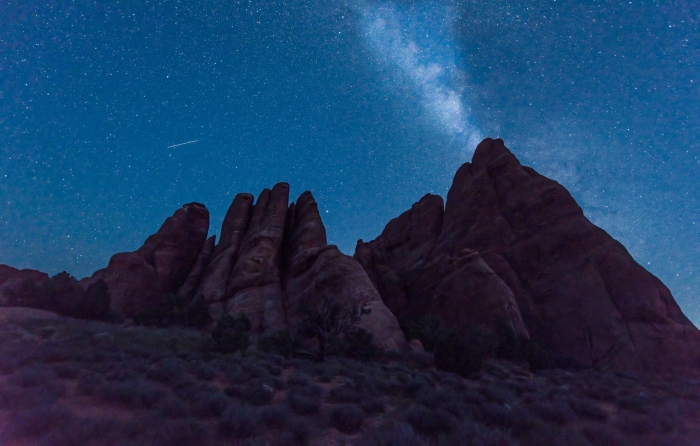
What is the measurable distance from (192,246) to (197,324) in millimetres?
20519

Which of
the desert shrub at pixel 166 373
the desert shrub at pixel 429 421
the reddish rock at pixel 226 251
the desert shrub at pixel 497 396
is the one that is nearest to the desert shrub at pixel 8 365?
the desert shrub at pixel 166 373

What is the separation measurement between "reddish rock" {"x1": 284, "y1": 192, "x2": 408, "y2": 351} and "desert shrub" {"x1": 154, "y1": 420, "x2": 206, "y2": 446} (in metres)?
17.2

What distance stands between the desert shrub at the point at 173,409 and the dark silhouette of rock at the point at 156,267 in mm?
27576

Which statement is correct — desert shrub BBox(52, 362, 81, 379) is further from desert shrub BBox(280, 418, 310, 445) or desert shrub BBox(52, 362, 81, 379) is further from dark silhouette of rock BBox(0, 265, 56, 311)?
dark silhouette of rock BBox(0, 265, 56, 311)

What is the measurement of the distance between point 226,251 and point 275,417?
3897 cm

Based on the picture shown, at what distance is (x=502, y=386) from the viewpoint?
13883 mm

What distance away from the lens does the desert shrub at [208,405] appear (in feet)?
25.0

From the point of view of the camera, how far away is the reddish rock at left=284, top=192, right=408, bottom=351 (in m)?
25.5

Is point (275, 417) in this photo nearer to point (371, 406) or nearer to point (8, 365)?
point (371, 406)

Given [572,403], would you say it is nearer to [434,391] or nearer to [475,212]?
[434,391]

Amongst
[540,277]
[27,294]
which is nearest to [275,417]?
[540,277]

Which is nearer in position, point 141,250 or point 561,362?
point 561,362

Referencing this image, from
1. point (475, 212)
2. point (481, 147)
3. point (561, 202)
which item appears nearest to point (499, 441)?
point (561, 202)

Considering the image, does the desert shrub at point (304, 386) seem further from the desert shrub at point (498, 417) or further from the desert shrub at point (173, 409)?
the desert shrub at point (498, 417)
